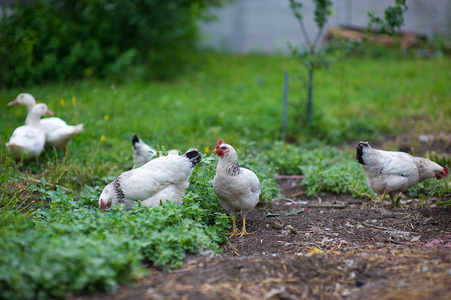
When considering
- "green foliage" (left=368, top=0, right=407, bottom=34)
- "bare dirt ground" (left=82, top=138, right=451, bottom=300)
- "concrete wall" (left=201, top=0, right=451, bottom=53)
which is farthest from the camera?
"concrete wall" (left=201, top=0, right=451, bottom=53)

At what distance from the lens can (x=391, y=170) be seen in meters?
4.55

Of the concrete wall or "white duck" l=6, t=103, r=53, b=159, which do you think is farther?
the concrete wall

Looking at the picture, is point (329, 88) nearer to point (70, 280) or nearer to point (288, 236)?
point (288, 236)

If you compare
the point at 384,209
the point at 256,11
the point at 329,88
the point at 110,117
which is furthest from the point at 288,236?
the point at 256,11

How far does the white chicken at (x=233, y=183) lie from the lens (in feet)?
12.7

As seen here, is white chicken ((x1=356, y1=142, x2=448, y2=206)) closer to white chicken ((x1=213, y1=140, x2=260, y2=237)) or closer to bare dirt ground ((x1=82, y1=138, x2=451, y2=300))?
bare dirt ground ((x1=82, y1=138, x2=451, y2=300))

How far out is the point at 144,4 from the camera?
10055mm

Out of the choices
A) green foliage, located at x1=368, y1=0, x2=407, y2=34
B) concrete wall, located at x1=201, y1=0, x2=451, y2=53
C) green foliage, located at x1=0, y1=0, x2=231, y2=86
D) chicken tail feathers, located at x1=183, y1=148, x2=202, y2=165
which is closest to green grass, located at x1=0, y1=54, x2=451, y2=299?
Result: chicken tail feathers, located at x1=183, y1=148, x2=202, y2=165

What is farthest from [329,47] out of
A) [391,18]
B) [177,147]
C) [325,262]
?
[325,262]

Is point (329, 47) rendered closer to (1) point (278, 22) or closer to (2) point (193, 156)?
(2) point (193, 156)

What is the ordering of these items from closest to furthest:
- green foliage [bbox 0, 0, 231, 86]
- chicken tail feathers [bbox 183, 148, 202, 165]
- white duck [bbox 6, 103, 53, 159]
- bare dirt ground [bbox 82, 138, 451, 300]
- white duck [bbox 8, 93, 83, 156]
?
bare dirt ground [bbox 82, 138, 451, 300]
chicken tail feathers [bbox 183, 148, 202, 165]
white duck [bbox 6, 103, 53, 159]
white duck [bbox 8, 93, 83, 156]
green foliage [bbox 0, 0, 231, 86]

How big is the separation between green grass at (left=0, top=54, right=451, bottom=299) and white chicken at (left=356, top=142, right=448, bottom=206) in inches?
12.3

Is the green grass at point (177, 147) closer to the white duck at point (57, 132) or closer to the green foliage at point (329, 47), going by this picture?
the white duck at point (57, 132)

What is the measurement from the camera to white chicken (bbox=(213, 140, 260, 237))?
3.87m
